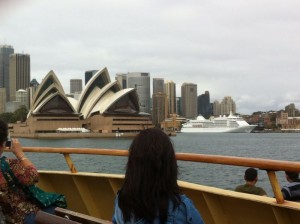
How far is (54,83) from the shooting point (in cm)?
7925

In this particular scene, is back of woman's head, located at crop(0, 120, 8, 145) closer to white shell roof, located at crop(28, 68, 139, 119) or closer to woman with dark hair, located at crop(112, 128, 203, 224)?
woman with dark hair, located at crop(112, 128, 203, 224)

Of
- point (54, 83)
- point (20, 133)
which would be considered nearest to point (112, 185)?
point (54, 83)

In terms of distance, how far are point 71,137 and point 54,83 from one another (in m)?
11.0

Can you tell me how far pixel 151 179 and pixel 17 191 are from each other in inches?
43.4

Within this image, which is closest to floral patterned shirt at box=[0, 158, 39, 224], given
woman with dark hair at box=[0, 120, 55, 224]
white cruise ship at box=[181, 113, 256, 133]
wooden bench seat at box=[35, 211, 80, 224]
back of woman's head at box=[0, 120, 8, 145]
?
woman with dark hair at box=[0, 120, 55, 224]

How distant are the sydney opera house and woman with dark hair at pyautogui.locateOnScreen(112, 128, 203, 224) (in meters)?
77.2

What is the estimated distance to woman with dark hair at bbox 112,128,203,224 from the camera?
5.14 ft

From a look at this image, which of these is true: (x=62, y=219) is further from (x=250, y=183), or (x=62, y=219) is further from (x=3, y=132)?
(x=250, y=183)

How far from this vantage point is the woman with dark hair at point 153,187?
61.7 inches

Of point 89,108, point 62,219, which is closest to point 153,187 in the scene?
point 62,219

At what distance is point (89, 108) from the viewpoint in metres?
86.7

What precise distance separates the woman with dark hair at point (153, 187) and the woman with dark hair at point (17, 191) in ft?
2.84

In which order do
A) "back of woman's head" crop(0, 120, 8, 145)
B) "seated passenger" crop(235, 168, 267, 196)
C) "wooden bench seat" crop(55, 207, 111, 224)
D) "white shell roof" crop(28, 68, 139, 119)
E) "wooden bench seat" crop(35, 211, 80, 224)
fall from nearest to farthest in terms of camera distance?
"wooden bench seat" crop(35, 211, 80, 224), "wooden bench seat" crop(55, 207, 111, 224), "back of woman's head" crop(0, 120, 8, 145), "seated passenger" crop(235, 168, 267, 196), "white shell roof" crop(28, 68, 139, 119)

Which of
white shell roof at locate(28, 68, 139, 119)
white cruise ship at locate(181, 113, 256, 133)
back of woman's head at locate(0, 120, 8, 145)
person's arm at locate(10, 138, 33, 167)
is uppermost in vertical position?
white shell roof at locate(28, 68, 139, 119)
